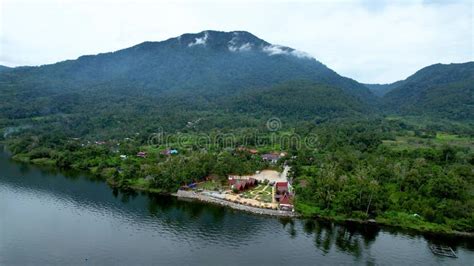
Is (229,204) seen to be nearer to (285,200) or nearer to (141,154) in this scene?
(285,200)

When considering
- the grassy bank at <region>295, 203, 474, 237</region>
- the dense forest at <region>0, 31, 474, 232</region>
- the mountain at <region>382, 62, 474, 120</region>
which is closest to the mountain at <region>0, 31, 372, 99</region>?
the dense forest at <region>0, 31, 474, 232</region>

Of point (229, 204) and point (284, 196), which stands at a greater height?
point (284, 196)

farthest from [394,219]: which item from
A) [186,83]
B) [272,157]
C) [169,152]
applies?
[186,83]

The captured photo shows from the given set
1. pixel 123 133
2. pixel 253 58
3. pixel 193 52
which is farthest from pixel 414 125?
pixel 193 52

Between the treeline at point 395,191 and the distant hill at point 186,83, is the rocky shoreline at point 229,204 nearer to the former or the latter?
the treeline at point 395,191

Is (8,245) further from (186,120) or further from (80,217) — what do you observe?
(186,120)

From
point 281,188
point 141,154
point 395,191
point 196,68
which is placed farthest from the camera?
point 196,68

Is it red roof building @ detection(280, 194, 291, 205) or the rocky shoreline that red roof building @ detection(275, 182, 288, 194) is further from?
the rocky shoreline
